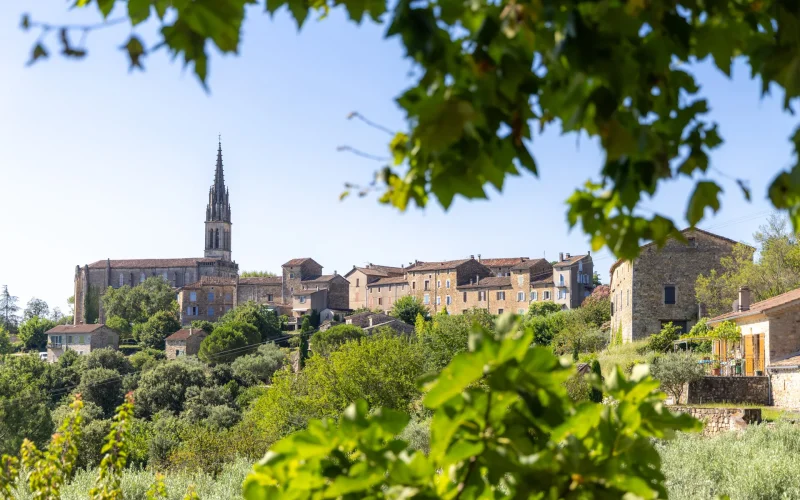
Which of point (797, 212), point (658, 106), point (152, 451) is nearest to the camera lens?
point (658, 106)

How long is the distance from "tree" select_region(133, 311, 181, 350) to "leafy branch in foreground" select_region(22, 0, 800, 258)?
240 ft

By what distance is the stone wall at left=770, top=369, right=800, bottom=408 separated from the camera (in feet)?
55.5

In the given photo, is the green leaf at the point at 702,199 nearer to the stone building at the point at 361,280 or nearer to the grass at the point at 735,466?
the grass at the point at 735,466

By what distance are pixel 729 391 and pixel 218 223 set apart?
101309mm

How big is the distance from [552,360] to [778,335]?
66.9ft

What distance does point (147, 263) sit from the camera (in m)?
98.9

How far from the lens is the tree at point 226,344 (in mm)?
58156

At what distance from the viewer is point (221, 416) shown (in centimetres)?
3709

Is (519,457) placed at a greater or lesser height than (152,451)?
greater

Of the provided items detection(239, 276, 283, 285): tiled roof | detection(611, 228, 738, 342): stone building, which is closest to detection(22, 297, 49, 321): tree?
detection(239, 276, 283, 285): tiled roof

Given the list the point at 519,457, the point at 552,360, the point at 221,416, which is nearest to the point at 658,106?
the point at 552,360

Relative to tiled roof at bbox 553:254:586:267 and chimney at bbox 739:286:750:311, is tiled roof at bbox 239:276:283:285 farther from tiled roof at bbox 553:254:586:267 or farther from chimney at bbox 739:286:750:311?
chimney at bbox 739:286:750:311

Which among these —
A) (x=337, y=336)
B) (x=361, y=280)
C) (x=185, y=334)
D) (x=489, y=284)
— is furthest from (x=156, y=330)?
(x=489, y=284)

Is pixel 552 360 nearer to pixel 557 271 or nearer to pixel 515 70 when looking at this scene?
pixel 515 70
